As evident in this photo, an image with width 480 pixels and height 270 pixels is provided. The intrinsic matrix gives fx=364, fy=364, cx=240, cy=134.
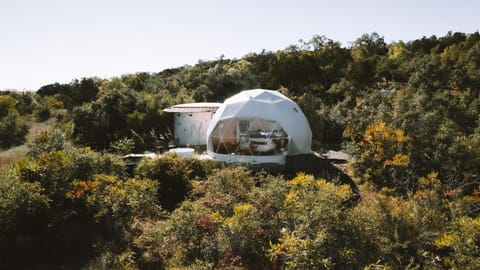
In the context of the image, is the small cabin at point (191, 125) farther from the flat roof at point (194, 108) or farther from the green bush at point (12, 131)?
the green bush at point (12, 131)

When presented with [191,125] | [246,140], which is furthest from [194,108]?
[246,140]

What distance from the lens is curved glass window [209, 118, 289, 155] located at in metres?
17.1

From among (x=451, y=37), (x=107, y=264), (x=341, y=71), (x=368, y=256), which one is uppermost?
(x=451, y=37)

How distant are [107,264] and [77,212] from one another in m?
3.65

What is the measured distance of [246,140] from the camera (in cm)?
1748

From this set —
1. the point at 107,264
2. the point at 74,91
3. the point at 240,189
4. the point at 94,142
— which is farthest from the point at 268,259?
the point at 74,91

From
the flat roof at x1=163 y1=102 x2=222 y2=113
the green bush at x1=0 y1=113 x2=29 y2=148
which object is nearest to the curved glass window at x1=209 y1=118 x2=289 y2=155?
the flat roof at x1=163 y1=102 x2=222 y2=113

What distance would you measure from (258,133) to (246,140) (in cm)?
103

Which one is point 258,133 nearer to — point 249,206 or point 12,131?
point 249,206

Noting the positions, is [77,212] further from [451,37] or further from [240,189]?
[451,37]

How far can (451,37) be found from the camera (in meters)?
42.0

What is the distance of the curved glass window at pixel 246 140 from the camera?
17.1 metres

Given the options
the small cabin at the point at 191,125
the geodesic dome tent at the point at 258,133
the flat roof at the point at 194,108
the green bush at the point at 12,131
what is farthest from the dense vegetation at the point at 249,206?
the green bush at the point at 12,131

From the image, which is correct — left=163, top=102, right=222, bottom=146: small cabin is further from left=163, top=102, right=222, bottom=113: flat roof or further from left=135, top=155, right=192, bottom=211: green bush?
left=135, top=155, right=192, bottom=211: green bush
